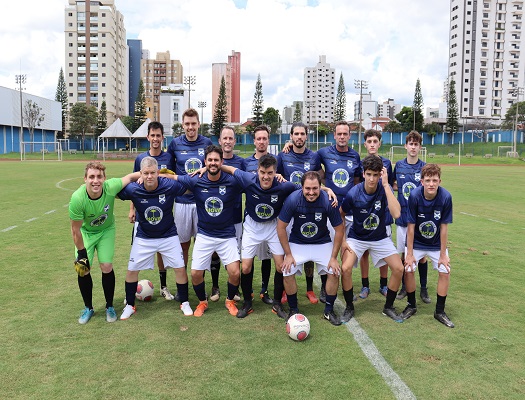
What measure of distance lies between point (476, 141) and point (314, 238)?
8502 centimetres

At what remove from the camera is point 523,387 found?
3.63m

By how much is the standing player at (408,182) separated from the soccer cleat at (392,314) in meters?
0.78

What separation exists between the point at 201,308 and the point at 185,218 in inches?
50.9

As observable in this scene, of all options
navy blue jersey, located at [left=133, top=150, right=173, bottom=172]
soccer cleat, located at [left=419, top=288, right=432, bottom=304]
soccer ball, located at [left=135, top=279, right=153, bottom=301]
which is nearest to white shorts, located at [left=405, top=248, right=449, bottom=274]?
soccer cleat, located at [left=419, top=288, right=432, bottom=304]

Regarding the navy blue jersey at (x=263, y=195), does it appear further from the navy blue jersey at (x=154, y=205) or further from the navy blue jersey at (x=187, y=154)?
the navy blue jersey at (x=187, y=154)

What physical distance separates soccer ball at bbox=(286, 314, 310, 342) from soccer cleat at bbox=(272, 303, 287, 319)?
559 millimetres

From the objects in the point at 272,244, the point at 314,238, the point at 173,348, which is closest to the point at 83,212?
the point at 173,348

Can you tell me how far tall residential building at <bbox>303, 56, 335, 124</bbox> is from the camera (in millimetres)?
163625

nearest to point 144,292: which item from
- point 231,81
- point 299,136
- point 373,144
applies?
point 299,136

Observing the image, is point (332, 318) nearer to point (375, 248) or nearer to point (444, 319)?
point (375, 248)

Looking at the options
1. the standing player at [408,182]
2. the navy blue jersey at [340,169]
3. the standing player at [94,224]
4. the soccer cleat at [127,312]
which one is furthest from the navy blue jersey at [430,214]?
the soccer cleat at [127,312]

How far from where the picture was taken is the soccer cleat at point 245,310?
5.15 m

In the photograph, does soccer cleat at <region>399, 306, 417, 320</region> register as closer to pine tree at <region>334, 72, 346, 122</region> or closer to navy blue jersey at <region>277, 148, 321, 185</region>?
navy blue jersey at <region>277, 148, 321, 185</region>

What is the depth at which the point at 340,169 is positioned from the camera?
6.04 metres
